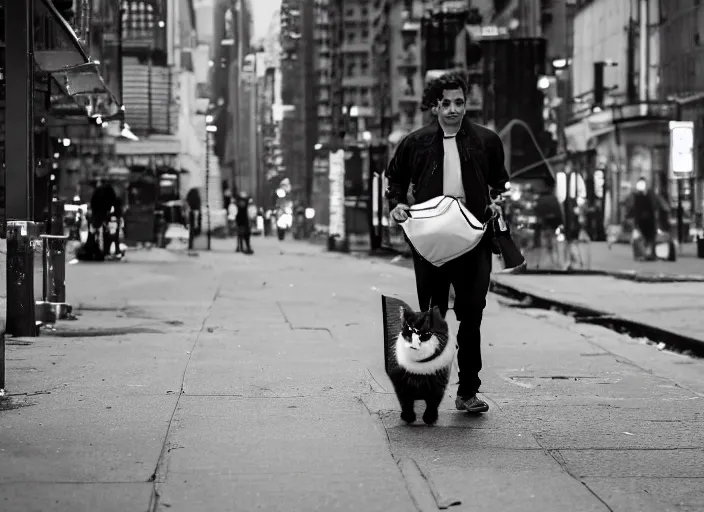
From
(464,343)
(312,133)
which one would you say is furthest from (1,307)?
(312,133)

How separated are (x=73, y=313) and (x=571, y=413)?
8.34m

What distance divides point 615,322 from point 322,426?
26.3 ft

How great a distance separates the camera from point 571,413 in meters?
7.44

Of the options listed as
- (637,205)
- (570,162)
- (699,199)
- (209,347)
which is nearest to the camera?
(209,347)

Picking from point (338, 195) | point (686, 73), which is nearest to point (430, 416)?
point (686, 73)

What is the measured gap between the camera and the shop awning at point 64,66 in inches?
520

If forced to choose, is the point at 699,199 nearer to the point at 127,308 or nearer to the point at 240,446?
the point at 127,308

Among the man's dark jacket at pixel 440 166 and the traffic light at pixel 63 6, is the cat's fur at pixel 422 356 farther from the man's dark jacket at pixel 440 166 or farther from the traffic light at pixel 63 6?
the traffic light at pixel 63 6

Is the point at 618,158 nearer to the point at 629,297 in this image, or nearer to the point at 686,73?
the point at 686,73

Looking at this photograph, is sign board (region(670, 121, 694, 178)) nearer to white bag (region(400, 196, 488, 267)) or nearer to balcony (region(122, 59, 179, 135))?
white bag (region(400, 196, 488, 267))

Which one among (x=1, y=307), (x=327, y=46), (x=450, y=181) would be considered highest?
(x=327, y=46)

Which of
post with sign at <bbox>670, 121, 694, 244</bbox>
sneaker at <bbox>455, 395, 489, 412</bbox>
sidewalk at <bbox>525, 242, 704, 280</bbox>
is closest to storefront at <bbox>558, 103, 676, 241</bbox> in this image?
sidewalk at <bbox>525, 242, 704, 280</bbox>

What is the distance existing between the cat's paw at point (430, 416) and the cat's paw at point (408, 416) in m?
0.06

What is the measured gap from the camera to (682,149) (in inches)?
1347
